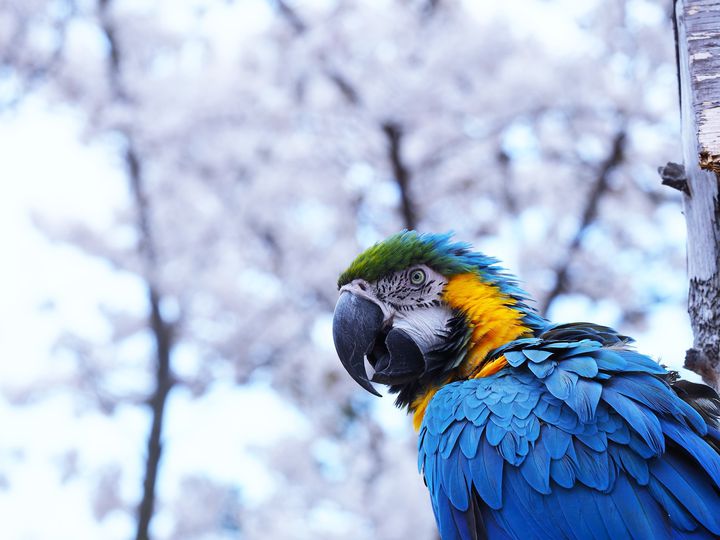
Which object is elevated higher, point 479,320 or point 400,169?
point 400,169

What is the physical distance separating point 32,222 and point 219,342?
1.81 metres

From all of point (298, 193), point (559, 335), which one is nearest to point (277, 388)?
point (298, 193)

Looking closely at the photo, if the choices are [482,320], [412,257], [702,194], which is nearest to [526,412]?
[482,320]

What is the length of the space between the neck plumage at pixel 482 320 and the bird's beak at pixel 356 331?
0.18 m

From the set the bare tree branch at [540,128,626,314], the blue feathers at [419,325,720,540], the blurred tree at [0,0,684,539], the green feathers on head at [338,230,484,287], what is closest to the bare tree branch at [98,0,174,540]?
the blurred tree at [0,0,684,539]

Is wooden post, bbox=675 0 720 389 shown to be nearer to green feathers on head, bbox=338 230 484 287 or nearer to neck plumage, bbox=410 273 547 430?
neck plumage, bbox=410 273 547 430

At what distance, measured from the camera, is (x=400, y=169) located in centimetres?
489

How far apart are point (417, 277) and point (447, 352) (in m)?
0.22

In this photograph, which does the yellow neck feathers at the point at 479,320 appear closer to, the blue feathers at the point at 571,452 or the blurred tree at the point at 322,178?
the blue feathers at the point at 571,452

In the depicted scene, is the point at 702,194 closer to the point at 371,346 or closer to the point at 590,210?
the point at 371,346

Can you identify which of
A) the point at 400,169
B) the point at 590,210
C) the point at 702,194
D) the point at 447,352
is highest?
the point at 400,169

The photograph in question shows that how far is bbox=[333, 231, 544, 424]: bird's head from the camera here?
1.92 meters

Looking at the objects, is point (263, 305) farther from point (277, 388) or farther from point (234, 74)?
point (234, 74)

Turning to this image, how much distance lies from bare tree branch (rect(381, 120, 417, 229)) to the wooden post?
298 cm
